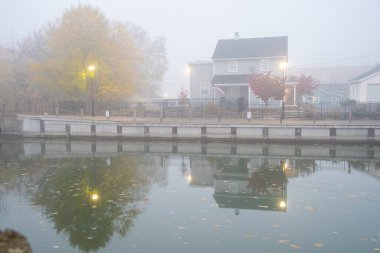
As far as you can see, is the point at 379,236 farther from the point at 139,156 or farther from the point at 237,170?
the point at 139,156

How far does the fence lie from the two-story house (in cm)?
395

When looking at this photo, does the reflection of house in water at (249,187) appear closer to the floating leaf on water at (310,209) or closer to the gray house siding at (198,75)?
the floating leaf on water at (310,209)

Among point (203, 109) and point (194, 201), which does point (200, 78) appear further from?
point (194, 201)

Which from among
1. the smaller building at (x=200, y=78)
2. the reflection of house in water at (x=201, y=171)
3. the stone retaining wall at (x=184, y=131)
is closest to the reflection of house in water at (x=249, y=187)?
the reflection of house in water at (x=201, y=171)

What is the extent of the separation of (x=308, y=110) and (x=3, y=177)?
25.5 metres

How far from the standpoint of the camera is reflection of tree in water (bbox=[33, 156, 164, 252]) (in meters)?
10.2

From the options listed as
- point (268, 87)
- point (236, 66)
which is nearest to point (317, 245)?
point (268, 87)

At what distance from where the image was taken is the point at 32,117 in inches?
1332

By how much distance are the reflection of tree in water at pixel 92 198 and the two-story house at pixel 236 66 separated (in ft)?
80.5

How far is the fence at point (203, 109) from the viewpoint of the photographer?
110ft

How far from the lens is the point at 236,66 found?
45094 millimetres

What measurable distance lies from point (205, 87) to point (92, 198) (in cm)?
3576

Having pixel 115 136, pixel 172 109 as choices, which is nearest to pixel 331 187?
pixel 115 136

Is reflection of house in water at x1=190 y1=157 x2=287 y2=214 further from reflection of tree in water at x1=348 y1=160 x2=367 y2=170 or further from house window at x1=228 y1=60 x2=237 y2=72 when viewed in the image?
house window at x1=228 y1=60 x2=237 y2=72
